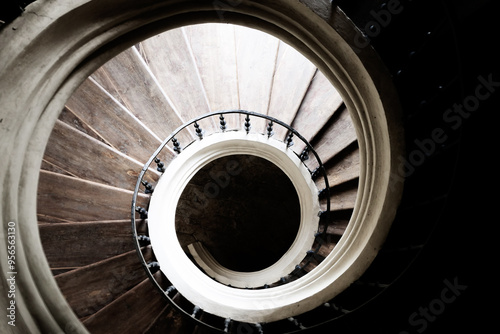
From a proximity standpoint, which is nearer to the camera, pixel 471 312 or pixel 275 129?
pixel 471 312

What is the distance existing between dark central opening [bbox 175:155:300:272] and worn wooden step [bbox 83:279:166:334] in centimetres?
314

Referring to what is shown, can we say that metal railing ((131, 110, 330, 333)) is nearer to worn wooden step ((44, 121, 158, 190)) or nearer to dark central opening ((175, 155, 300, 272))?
worn wooden step ((44, 121, 158, 190))

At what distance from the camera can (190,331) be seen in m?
3.56

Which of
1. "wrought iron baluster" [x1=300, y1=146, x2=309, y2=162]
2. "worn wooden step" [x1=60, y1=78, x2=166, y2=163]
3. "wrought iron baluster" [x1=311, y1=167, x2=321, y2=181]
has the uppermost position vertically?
"worn wooden step" [x1=60, y1=78, x2=166, y2=163]

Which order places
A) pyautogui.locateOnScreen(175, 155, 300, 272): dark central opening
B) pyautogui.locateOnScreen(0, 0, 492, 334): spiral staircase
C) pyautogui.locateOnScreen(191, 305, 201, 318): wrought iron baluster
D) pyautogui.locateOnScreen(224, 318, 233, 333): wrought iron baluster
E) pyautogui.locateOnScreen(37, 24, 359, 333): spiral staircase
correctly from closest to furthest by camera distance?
1. pyautogui.locateOnScreen(0, 0, 492, 334): spiral staircase
2. pyautogui.locateOnScreen(37, 24, 359, 333): spiral staircase
3. pyautogui.locateOnScreen(224, 318, 233, 333): wrought iron baluster
4. pyautogui.locateOnScreen(191, 305, 201, 318): wrought iron baluster
5. pyautogui.locateOnScreen(175, 155, 300, 272): dark central opening

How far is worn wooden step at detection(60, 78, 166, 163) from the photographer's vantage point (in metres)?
3.42

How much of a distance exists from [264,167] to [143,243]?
3292 mm

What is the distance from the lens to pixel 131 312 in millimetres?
3344

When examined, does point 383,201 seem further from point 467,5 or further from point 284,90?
point 284,90

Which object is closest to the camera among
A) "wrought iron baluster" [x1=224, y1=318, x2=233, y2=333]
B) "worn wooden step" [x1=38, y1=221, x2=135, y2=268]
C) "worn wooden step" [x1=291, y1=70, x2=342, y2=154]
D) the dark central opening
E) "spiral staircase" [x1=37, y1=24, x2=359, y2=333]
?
"worn wooden step" [x1=38, y1=221, x2=135, y2=268]

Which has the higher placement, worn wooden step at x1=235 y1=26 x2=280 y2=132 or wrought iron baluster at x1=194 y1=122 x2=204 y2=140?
worn wooden step at x1=235 y1=26 x2=280 y2=132

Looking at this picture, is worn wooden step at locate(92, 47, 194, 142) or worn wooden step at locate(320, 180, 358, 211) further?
worn wooden step at locate(320, 180, 358, 211)

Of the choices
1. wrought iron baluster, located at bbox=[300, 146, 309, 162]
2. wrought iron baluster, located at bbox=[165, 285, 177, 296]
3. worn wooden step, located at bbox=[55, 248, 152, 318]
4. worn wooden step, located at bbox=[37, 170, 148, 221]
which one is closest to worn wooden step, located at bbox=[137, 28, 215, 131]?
worn wooden step, located at bbox=[37, 170, 148, 221]

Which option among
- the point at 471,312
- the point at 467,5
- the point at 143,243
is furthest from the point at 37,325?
the point at 471,312
